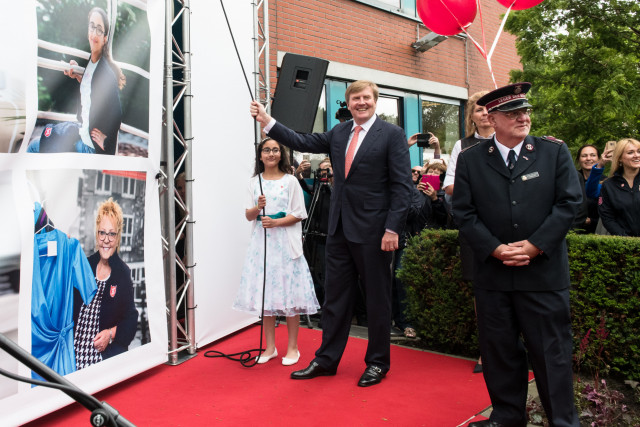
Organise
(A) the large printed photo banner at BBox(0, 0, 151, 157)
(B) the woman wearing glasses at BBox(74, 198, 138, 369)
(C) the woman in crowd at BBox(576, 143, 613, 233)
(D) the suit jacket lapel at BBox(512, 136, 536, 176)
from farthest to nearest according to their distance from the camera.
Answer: (C) the woman in crowd at BBox(576, 143, 613, 233) < (B) the woman wearing glasses at BBox(74, 198, 138, 369) < (A) the large printed photo banner at BBox(0, 0, 151, 157) < (D) the suit jacket lapel at BBox(512, 136, 536, 176)

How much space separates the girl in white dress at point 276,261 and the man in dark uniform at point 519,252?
174 centimetres

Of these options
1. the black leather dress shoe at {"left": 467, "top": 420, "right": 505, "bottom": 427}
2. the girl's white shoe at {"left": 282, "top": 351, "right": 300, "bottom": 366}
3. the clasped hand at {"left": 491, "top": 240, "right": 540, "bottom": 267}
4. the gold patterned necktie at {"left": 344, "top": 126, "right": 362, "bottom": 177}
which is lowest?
the black leather dress shoe at {"left": 467, "top": 420, "right": 505, "bottom": 427}

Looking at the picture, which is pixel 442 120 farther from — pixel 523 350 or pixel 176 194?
pixel 523 350

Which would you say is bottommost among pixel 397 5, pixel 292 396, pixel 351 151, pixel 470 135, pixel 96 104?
pixel 292 396

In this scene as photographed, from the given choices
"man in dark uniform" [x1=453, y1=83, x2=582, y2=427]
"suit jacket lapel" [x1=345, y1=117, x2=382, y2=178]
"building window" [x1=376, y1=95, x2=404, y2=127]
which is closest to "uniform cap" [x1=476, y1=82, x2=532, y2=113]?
"man in dark uniform" [x1=453, y1=83, x2=582, y2=427]

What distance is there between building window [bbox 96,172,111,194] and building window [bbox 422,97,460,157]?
Result: 6667 millimetres

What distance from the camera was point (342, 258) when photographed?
379cm

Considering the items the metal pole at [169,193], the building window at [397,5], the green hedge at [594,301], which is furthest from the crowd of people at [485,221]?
the building window at [397,5]

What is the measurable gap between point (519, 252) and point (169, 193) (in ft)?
8.99

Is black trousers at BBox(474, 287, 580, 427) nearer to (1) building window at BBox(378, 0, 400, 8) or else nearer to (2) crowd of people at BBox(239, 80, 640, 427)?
(2) crowd of people at BBox(239, 80, 640, 427)

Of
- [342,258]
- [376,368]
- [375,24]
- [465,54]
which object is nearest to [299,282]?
[342,258]

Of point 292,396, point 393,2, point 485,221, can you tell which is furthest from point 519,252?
point 393,2

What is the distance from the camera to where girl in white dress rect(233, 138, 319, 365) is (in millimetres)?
4227

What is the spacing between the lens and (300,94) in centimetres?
446
